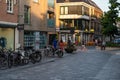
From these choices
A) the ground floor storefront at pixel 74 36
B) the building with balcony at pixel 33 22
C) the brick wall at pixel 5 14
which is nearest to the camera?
the brick wall at pixel 5 14

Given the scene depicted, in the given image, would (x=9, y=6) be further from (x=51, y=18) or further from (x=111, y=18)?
(x=111, y=18)

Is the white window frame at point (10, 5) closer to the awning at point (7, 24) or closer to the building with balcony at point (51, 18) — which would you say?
the awning at point (7, 24)

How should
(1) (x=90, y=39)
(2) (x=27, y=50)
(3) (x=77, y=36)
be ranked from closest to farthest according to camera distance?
(2) (x=27, y=50) → (3) (x=77, y=36) → (1) (x=90, y=39)

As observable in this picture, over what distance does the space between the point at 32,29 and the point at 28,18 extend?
5.21ft

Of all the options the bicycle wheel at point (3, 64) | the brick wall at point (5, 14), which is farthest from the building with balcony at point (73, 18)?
the bicycle wheel at point (3, 64)

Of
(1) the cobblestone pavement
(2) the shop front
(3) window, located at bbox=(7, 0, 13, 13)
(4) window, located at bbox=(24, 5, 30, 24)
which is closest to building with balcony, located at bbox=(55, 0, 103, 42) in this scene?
(2) the shop front

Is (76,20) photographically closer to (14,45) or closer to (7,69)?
(14,45)

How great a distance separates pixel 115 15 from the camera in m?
59.0

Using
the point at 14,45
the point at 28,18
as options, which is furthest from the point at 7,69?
the point at 28,18

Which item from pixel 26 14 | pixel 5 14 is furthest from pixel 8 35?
pixel 26 14

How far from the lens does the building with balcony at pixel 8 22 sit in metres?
28.5

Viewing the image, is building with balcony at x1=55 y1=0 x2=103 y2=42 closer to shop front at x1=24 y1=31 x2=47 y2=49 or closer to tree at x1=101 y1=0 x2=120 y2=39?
tree at x1=101 y1=0 x2=120 y2=39

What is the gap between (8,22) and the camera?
29359 mm

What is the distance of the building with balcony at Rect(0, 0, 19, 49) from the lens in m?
28.5
